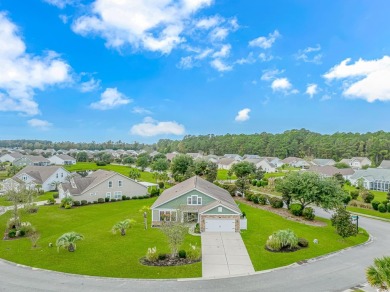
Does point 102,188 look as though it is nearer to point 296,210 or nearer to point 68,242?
point 68,242

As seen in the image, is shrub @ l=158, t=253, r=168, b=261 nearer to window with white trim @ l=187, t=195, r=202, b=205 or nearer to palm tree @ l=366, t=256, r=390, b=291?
window with white trim @ l=187, t=195, r=202, b=205

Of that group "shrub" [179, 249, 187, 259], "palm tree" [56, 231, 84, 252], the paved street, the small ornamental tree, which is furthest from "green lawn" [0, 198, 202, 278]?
the small ornamental tree

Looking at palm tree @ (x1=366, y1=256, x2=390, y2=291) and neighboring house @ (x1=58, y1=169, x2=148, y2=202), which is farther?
neighboring house @ (x1=58, y1=169, x2=148, y2=202)

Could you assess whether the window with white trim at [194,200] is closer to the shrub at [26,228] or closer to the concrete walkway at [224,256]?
the concrete walkway at [224,256]

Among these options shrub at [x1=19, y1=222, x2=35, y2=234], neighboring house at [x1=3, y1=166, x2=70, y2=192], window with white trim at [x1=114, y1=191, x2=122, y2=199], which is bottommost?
shrub at [x1=19, y1=222, x2=35, y2=234]

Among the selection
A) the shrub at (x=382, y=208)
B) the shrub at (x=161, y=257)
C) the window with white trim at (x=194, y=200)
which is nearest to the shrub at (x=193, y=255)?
the shrub at (x=161, y=257)

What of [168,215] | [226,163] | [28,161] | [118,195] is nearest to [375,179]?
[168,215]
